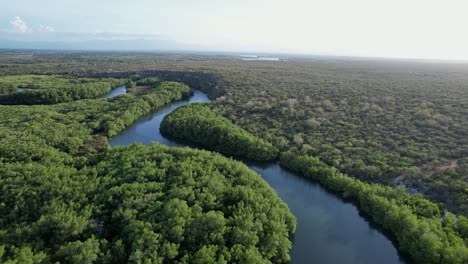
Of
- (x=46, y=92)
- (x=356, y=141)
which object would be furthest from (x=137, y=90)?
(x=356, y=141)

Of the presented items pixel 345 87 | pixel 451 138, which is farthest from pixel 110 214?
pixel 345 87

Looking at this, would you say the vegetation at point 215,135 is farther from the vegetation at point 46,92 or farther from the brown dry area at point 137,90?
the vegetation at point 46,92

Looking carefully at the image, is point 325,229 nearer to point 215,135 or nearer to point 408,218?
point 408,218

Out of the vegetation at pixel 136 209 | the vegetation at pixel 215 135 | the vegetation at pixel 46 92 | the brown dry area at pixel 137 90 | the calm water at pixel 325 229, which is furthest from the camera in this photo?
the brown dry area at pixel 137 90

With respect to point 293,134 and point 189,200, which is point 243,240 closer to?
point 189,200

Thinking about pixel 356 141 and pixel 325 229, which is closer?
pixel 325 229

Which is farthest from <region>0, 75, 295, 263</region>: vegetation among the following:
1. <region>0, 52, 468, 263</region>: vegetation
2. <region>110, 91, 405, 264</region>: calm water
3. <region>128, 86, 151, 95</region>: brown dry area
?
<region>128, 86, 151, 95</region>: brown dry area

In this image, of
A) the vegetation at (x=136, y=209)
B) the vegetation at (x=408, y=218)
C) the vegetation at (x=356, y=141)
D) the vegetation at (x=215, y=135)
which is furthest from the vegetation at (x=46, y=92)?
the vegetation at (x=408, y=218)
